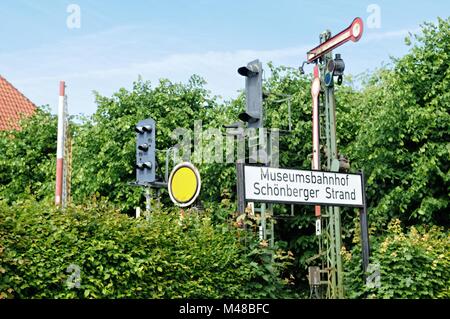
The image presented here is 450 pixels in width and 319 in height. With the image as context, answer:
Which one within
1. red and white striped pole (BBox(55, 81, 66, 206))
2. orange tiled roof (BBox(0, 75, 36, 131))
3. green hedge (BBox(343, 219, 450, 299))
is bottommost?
green hedge (BBox(343, 219, 450, 299))

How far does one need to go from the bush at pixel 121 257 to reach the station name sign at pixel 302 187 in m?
0.75

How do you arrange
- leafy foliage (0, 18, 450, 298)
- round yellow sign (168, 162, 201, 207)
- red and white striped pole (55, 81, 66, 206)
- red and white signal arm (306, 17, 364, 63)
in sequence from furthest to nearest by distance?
red and white signal arm (306, 17, 364, 63) → red and white striped pole (55, 81, 66, 206) → round yellow sign (168, 162, 201, 207) → leafy foliage (0, 18, 450, 298)

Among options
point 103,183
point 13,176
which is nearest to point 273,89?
point 103,183

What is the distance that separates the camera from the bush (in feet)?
30.0

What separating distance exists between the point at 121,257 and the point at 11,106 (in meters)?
24.7

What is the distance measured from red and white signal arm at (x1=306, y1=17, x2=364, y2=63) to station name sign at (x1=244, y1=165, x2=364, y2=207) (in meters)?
3.11

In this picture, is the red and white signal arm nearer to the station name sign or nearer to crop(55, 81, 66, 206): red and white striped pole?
the station name sign

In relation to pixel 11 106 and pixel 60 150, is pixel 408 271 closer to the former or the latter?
pixel 60 150

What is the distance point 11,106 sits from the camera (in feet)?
109

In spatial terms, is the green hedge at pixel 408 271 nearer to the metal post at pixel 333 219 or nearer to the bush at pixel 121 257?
the metal post at pixel 333 219

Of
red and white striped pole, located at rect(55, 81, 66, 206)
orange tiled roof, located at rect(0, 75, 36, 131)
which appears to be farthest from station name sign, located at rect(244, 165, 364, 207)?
orange tiled roof, located at rect(0, 75, 36, 131)

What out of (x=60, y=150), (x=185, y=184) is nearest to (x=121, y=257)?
(x=185, y=184)

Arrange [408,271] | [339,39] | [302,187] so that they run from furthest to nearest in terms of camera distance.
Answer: [339,39]
[408,271]
[302,187]

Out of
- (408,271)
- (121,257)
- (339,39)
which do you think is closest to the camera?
(121,257)
